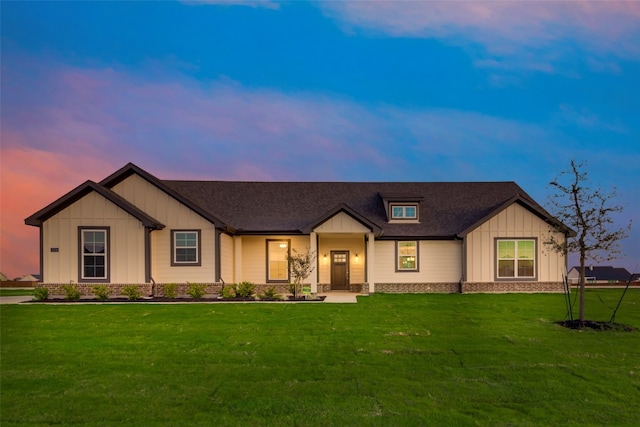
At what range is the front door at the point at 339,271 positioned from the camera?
27.9 metres

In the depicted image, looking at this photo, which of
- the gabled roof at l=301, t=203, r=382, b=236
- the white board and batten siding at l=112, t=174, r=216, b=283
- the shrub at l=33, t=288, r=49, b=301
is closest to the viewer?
the shrub at l=33, t=288, r=49, b=301

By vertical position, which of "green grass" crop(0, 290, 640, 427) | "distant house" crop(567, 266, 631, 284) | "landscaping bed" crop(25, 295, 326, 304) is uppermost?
"green grass" crop(0, 290, 640, 427)

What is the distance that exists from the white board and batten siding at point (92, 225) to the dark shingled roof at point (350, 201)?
14.7 ft

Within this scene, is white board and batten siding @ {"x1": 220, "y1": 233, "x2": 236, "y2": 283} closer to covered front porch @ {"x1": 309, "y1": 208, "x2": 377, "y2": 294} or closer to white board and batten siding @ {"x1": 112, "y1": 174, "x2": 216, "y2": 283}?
white board and batten siding @ {"x1": 112, "y1": 174, "x2": 216, "y2": 283}

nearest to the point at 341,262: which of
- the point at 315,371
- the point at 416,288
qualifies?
the point at 416,288

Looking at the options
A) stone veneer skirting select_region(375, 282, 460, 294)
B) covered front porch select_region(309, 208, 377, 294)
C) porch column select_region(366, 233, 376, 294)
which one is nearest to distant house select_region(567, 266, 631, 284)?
stone veneer skirting select_region(375, 282, 460, 294)

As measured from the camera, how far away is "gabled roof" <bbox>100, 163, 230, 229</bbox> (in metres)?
23.5

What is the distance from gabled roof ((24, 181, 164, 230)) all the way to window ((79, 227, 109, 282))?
133 centimetres

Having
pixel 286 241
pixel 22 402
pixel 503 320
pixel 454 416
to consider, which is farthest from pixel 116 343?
pixel 286 241

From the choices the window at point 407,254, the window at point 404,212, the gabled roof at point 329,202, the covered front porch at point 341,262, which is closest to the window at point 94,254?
the gabled roof at point 329,202

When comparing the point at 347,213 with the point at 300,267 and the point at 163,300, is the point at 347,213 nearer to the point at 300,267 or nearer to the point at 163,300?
the point at 300,267

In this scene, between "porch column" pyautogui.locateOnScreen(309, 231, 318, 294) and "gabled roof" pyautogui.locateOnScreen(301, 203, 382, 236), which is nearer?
"gabled roof" pyautogui.locateOnScreen(301, 203, 382, 236)

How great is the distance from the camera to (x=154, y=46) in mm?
20969

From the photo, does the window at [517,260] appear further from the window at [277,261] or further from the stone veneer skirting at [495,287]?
the window at [277,261]
